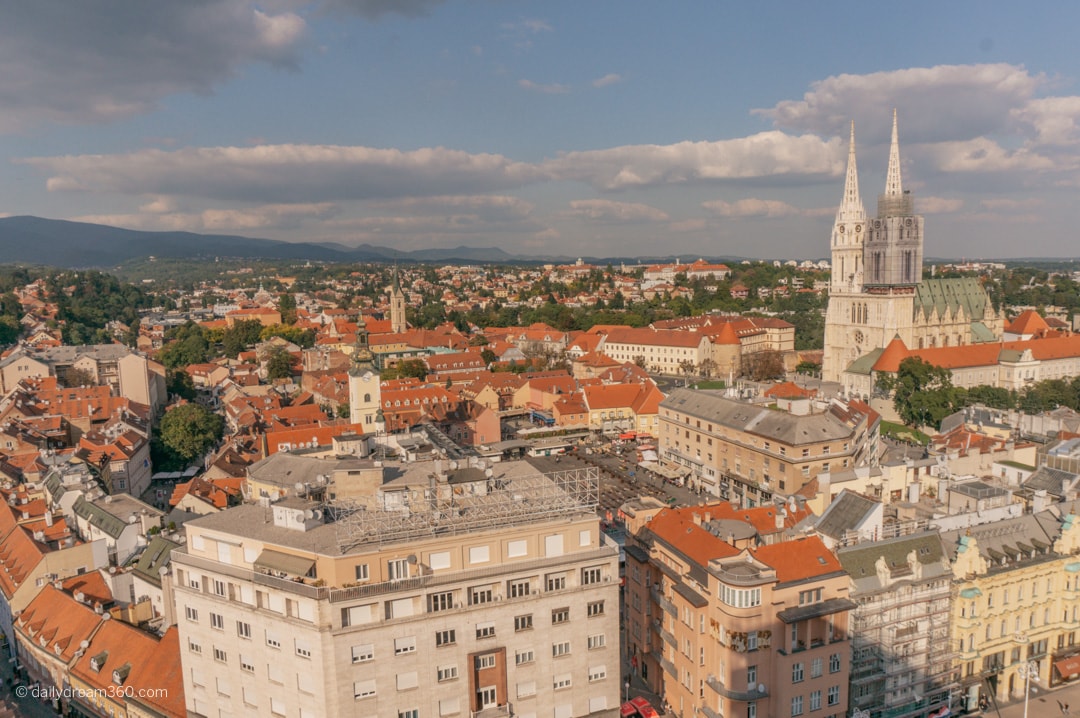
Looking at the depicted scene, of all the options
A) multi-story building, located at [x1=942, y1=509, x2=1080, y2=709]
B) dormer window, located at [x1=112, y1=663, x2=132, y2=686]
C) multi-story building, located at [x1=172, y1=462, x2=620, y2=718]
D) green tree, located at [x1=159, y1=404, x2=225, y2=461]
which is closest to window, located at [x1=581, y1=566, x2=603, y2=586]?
multi-story building, located at [x1=172, y1=462, x2=620, y2=718]

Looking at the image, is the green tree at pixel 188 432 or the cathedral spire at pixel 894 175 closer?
the green tree at pixel 188 432

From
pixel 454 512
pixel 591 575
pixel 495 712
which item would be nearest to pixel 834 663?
pixel 591 575

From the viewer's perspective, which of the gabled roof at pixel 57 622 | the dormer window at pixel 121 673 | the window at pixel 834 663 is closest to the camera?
the window at pixel 834 663

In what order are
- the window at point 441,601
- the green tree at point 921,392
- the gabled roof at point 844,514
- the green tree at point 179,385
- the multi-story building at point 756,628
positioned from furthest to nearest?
the green tree at point 179,385 < the green tree at point 921,392 < the gabled roof at point 844,514 < the multi-story building at point 756,628 < the window at point 441,601

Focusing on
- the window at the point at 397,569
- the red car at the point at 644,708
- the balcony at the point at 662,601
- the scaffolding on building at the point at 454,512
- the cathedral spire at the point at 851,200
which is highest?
the cathedral spire at the point at 851,200

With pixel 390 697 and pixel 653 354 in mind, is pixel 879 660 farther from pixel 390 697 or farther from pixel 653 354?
pixel 653 354

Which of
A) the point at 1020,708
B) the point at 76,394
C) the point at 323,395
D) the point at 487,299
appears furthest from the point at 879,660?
the point at 487,299

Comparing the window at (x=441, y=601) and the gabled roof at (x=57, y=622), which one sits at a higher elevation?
the window at (x=441, y=601)

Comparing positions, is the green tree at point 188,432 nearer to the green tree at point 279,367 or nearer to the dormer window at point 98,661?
the dormer window at point 98,661

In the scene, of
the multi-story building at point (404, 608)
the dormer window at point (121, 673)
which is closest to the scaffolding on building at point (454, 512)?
the multi-story building at point (404, 608)
